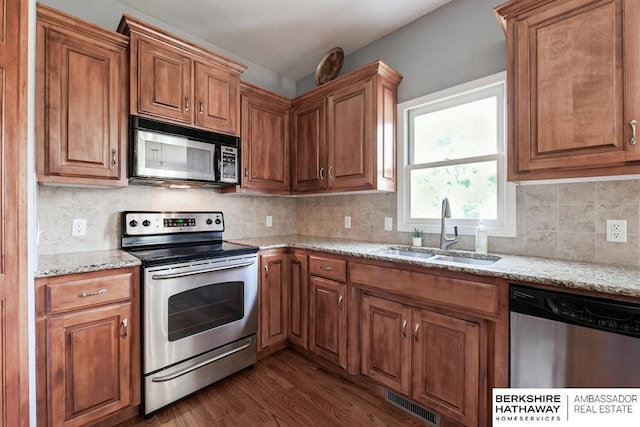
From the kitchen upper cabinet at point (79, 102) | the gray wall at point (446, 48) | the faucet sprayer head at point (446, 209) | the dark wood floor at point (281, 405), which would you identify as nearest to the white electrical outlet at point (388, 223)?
the faucet sprayer head at point (446, 209)

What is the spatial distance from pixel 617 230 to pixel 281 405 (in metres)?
2.19

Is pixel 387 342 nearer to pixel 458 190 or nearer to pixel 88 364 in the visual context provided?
pixel 458 190

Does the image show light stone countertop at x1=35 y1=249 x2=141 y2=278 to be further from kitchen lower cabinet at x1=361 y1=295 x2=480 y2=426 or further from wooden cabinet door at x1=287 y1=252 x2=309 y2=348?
kitchen lower cabinet at x1=361 y1=295 x2=480 y2=426

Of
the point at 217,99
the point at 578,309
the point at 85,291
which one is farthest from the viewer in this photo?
the point at 217,99

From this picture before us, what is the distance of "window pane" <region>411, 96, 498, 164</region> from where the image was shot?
204 centimetres

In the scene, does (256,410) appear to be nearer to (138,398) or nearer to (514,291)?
(138,398)

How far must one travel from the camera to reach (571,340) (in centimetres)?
122

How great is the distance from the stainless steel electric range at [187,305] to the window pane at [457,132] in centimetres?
162

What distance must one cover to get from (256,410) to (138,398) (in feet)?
2.30

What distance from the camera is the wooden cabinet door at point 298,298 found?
7.86 ft

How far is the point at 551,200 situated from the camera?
1.73 m

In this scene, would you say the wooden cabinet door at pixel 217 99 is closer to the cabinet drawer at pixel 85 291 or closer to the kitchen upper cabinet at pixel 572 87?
the cabinet drawer at pixel 85 291

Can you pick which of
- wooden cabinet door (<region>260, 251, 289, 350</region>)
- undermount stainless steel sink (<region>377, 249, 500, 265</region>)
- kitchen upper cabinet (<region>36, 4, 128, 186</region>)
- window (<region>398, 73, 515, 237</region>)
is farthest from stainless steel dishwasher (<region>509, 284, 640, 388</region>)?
kitchen upper cabinet (<region>36, 4, 128, 186</region>)

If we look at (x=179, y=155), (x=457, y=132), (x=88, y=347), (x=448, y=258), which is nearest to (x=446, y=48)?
(x=457, y=132)
